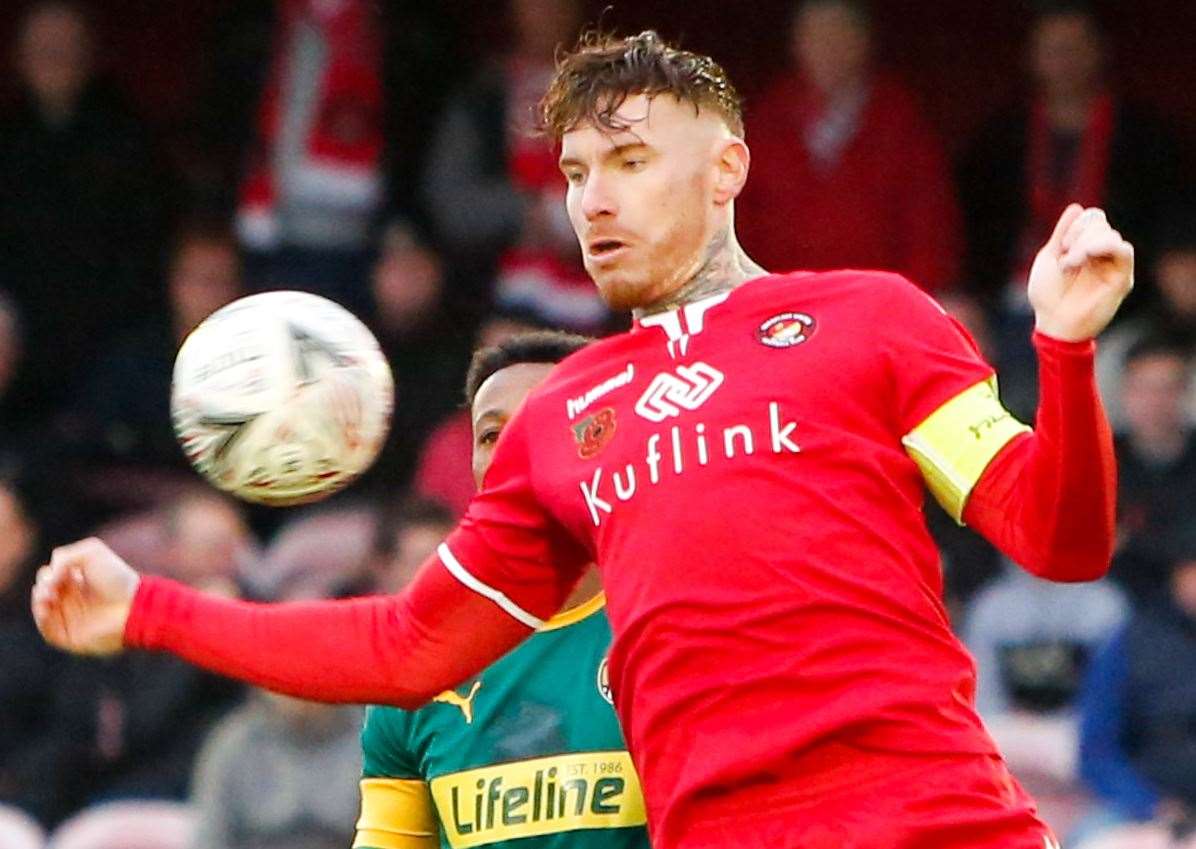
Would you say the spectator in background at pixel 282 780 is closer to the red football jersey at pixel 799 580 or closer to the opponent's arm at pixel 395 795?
the opponent's arm at pixel 395 795

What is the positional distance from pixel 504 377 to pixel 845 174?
420 centimetres

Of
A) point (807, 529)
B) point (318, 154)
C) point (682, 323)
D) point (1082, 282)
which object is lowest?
point (318, 154)

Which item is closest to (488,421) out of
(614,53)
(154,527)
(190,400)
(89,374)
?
(190,400)

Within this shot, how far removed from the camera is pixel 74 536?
8.80m

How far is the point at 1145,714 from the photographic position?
24.6ft

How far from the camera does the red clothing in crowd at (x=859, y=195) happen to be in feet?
28.2

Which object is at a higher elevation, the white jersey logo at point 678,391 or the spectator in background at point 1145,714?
the white jersey logo at point 678,391

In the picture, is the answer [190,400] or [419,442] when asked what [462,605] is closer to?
[190,400]

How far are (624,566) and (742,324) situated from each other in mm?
389

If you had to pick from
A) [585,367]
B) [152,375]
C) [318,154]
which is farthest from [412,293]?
[585,367]

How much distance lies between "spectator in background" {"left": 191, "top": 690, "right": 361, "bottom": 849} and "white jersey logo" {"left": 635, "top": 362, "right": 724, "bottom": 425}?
405 cm

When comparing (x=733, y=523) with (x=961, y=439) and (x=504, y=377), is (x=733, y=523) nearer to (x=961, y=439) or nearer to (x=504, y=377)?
(x=961, y=439)

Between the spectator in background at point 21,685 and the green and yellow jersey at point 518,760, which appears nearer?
the green and yellow jersey at point 518,760

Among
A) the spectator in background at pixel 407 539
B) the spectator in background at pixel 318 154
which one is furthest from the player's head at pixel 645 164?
the spectator in background at pixel 318 154
